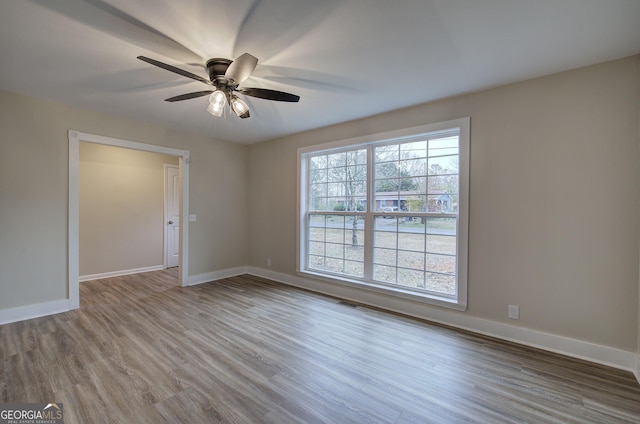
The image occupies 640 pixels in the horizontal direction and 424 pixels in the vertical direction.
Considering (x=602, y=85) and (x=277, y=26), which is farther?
(x=602, y=85)

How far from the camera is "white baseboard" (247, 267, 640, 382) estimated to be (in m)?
2.27

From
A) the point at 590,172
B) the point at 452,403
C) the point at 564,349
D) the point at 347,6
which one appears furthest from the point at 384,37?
the point at 564,349

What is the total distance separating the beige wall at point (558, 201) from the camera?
225cm

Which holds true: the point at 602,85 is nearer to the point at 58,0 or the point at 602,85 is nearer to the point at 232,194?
the point at 58,0

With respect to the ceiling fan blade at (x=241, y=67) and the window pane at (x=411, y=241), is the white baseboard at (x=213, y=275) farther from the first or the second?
the ceiling fan blade at (x=241, y=67)

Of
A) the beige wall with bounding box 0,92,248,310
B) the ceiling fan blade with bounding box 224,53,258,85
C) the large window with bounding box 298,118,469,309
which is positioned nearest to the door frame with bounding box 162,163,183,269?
the beige wall with bounding box 0,92,248,310

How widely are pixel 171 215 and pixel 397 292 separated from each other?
4.83 m

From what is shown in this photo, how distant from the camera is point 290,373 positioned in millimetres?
2160

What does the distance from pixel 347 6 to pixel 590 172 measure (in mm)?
2443

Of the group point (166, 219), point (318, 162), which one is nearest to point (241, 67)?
point (318, 162)

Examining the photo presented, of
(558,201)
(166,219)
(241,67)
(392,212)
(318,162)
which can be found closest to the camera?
(241,67)

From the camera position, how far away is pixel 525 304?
2.65 m

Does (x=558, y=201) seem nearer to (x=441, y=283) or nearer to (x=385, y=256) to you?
(x=441, y=283)

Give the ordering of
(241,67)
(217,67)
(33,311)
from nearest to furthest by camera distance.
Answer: (241,67), (217,67), (33,311)
